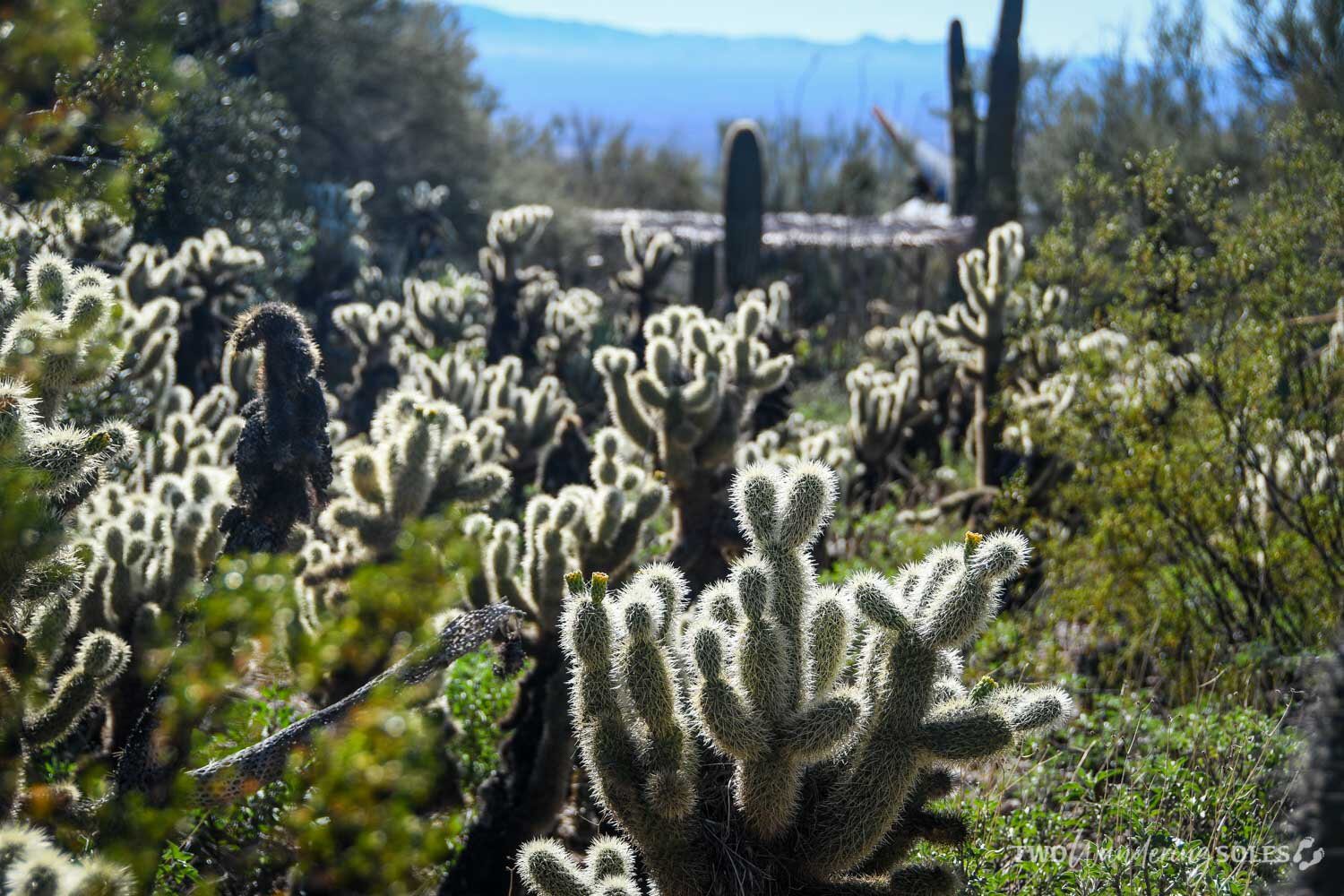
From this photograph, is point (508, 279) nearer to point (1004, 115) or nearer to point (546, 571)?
point (546, 571)

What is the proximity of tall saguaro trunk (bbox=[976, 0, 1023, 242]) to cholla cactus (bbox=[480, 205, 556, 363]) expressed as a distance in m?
5.46

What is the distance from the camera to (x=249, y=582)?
2129 mm

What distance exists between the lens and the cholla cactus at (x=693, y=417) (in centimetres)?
548

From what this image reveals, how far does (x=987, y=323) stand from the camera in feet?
24.6

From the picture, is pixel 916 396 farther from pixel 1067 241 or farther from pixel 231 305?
pixel 231 305

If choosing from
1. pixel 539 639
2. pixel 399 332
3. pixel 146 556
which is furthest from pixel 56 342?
pixel 399 332

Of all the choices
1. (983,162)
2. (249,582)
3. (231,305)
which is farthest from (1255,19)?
(249,582)

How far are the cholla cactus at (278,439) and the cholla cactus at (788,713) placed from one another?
3.98ft

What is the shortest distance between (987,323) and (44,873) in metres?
6.68

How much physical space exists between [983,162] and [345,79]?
8362 mm

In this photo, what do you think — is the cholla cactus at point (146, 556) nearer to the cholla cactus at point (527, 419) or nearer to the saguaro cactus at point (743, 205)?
the cholla cactus at point (527, 419)

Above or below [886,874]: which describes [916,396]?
above

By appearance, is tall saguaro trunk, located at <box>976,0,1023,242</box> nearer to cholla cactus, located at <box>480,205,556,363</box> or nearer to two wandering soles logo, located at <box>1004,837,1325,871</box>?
cholla cactus, located at <box>480,205,556,363</box>

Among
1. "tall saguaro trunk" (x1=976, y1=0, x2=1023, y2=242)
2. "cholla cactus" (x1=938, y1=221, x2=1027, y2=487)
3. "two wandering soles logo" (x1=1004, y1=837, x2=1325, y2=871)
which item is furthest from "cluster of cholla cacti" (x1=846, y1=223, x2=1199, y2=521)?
Answer: "tall saguaro trunk" (x1=976, y1=0, x2=1023, y2=242)
